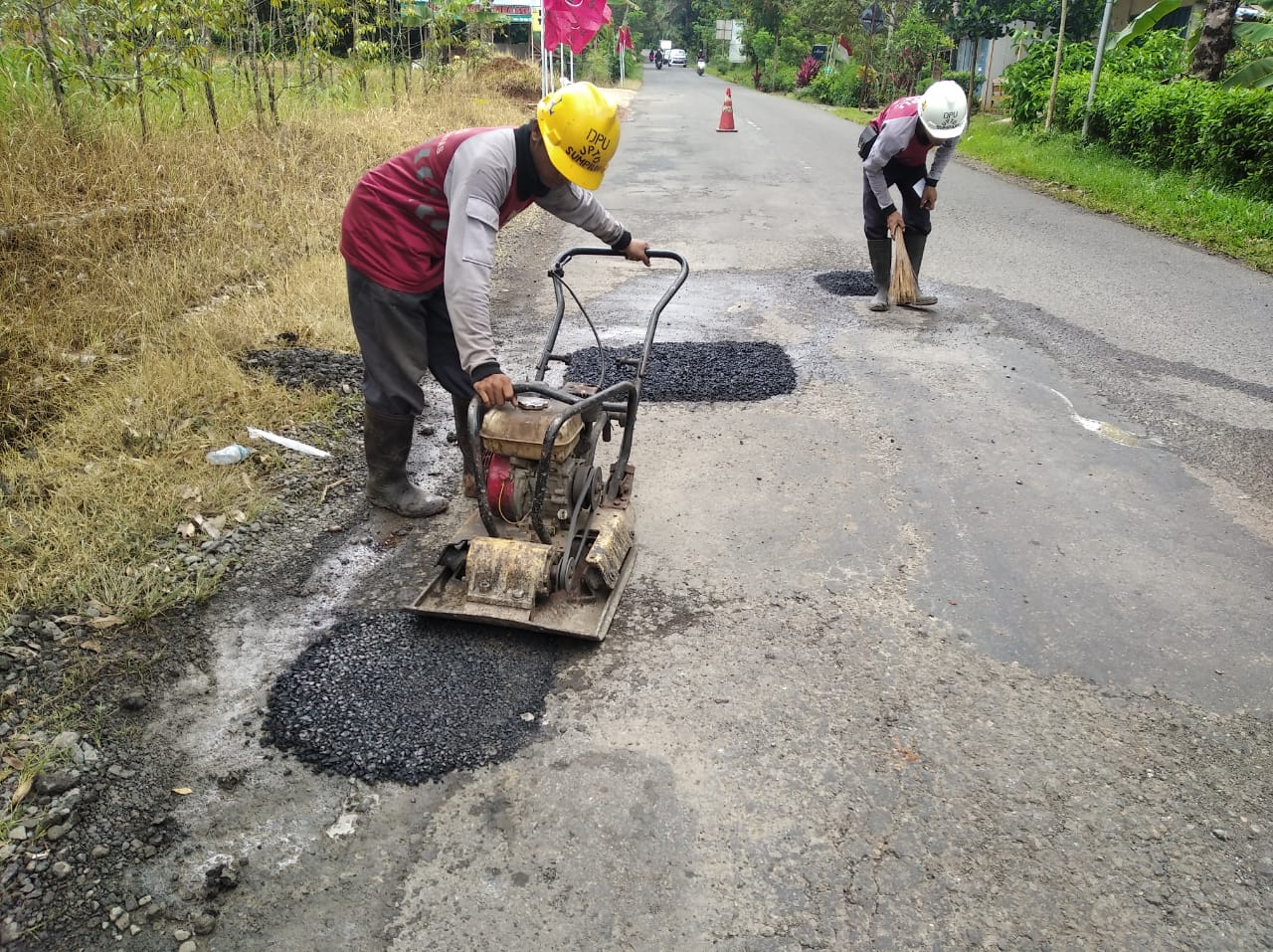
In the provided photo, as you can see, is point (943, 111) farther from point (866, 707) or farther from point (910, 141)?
point (866, 707)

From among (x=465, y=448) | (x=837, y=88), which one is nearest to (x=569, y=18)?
(x=465, y=448)

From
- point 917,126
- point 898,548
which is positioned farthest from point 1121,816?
point 917,126

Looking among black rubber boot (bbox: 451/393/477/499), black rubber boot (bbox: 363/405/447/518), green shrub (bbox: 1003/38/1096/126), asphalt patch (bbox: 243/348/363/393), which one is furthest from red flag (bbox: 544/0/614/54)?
black rubber boot (bbox: 363/405/447/518)

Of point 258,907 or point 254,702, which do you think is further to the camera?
point 254,702

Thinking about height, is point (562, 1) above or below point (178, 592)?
above

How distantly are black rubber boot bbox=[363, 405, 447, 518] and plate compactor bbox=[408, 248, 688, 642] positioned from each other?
575mm

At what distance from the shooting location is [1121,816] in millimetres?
2455

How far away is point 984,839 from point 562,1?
16938mm

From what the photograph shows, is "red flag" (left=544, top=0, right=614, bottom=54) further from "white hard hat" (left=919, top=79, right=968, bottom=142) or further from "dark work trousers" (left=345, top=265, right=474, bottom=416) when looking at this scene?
"dark work trousers" (left=345, top=265, right=474, bottom=416)

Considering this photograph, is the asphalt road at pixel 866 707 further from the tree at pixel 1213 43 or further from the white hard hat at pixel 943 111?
the tree at pixel 1213 43

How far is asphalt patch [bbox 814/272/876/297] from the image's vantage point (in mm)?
7410

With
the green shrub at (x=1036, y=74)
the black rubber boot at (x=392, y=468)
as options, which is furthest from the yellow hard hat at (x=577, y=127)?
the green shrub at (x=1036, y=74)

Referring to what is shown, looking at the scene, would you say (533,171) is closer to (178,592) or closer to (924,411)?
(178,592)

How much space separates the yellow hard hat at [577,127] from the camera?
121 inches
